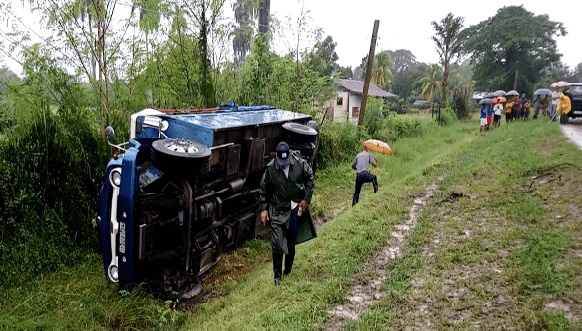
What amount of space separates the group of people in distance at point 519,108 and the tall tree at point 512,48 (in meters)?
12.6

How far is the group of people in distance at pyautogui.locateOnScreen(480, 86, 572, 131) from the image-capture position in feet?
50.8

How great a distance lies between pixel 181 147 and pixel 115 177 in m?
0.75

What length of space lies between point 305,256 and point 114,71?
5.33 m

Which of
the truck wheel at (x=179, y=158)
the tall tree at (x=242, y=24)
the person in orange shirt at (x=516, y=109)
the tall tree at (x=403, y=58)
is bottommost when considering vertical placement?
the truck wheel at (x=179, y=158)

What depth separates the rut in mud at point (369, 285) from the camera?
3.39 m

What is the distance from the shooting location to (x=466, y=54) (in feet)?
119

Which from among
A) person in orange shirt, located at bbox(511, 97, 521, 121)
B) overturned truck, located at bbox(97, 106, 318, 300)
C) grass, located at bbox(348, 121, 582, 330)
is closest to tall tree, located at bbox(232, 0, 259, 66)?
overturned truck, located at bbox(97, 106, 318, 300)

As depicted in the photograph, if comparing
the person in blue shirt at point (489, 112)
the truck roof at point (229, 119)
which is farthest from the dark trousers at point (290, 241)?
the person in blue shirt at point (489, 112)

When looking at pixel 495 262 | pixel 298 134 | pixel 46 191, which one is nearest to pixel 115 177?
pixel 46 191

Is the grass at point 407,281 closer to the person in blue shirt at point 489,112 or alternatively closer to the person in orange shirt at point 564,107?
the person in orange shirt at point 564,107

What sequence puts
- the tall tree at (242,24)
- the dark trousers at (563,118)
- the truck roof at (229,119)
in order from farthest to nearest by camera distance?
the dark trousers at (563,118) → the tall tree at (242,24) → the truck roof at (229,119)

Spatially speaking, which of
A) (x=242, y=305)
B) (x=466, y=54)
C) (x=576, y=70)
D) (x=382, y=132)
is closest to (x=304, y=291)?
(x=242, y=305)

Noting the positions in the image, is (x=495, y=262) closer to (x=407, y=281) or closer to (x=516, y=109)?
(x=407, y=281)

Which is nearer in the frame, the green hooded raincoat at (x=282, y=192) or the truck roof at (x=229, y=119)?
the green hooded raincoat at (x=282, y=192)
